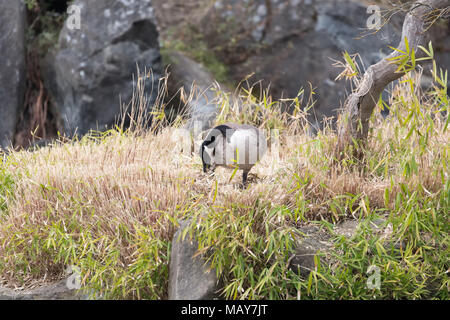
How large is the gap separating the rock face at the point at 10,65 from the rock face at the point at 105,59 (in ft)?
1.77

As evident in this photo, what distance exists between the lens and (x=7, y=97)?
487 cm

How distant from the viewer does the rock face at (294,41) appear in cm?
504

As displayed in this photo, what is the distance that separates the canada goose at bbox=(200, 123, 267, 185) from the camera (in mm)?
2598

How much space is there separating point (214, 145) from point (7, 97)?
9.81 feet

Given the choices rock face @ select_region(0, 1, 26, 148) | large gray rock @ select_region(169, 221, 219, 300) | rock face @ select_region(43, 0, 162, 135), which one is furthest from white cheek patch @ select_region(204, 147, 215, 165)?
rock face @ select_region(0, 1, 26, 148)

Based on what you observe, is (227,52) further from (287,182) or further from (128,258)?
(128,258)

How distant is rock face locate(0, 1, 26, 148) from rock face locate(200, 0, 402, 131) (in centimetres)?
195

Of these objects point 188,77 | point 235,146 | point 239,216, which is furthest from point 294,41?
point 239,216

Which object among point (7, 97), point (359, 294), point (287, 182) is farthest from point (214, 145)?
point (7, 97)

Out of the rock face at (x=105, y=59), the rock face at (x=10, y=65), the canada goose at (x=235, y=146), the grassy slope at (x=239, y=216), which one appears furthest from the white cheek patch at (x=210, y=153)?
the rock face at (x=10, y=65)

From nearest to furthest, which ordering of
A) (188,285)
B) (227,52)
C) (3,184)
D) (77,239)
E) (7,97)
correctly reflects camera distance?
(188,285), (77,239), (3,184), (7,97), (227,52)

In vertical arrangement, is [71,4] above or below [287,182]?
above

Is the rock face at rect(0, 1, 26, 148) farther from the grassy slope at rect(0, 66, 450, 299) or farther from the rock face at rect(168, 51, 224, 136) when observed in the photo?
the grassy slope at rect(0, 66, 450, 299)

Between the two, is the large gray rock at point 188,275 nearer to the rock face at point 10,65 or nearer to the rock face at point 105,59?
the rock face at point 105,59
